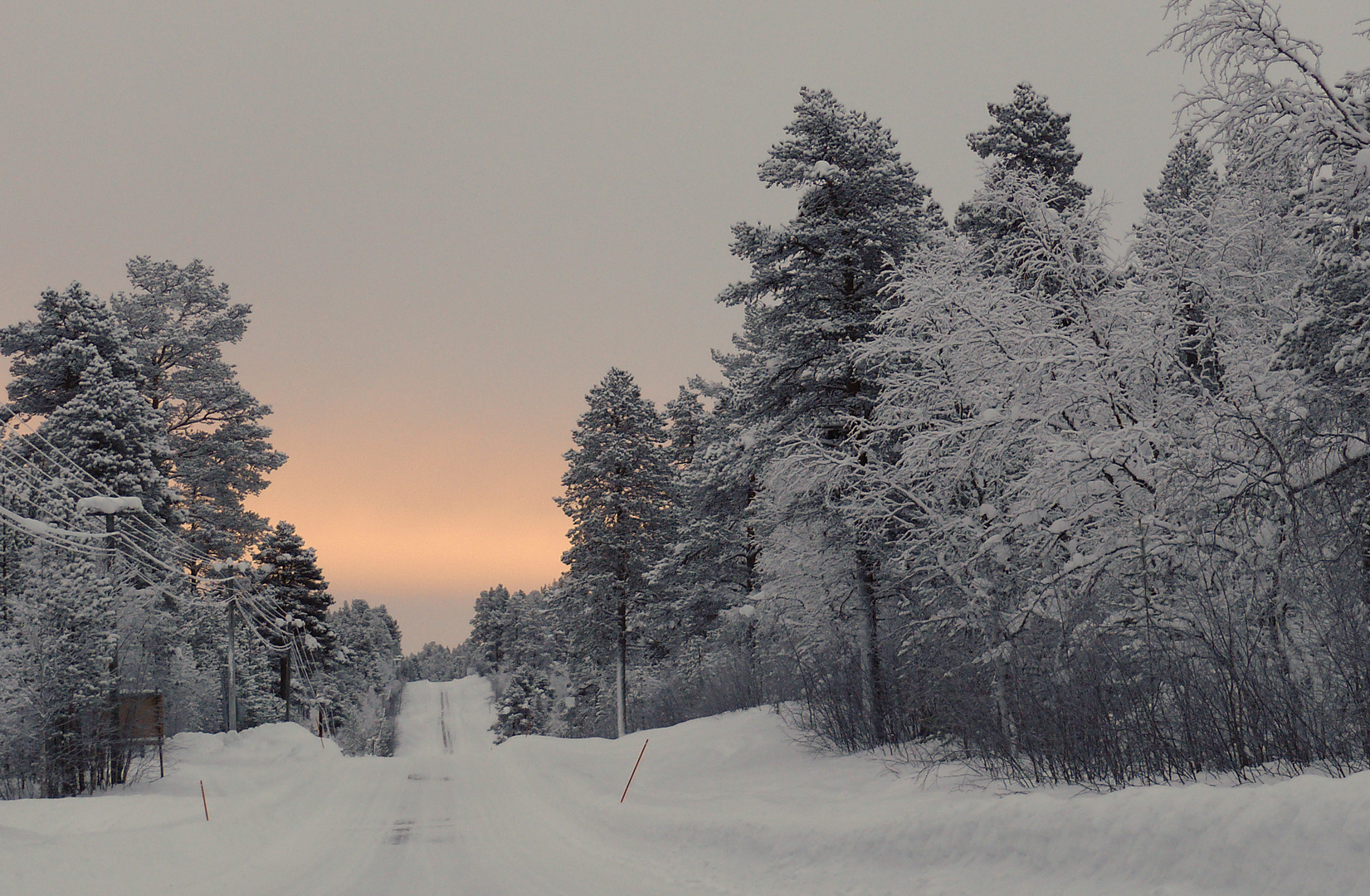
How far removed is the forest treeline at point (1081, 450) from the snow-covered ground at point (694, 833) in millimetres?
1586

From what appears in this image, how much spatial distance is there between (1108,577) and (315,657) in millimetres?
58558

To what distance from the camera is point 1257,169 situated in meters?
10.1

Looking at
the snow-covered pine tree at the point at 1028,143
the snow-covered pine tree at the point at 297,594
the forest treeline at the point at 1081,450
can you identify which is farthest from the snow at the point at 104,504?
the snow-covered pine tree at the point at 297,594

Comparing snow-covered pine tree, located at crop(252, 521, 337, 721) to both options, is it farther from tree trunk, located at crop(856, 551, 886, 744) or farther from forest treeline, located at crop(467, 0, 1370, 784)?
tree trunk, located at crop(856, 551, 886, 744)

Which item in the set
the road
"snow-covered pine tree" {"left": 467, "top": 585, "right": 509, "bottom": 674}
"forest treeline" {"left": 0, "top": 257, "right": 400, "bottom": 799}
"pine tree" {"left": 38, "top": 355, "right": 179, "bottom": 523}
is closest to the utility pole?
"forest treeline" {"left": 0, "top": 257, "right": 400, "bottom": 799}

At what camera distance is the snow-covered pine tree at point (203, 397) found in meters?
38.3

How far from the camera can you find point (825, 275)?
57.7 ft

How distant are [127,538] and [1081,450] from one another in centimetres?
2797

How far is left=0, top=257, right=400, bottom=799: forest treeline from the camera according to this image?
1842cm

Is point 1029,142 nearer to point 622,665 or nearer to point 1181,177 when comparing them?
point 1181,177

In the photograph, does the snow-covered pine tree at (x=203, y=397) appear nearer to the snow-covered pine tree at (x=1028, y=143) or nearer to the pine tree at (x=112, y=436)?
Result: the pine tree at (x=112, y=436)

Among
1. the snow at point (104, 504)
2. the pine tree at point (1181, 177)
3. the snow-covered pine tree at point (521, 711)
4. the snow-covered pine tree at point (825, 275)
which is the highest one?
the pine tree at point (1181, 177)

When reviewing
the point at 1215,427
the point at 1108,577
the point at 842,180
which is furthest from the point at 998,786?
the point at 842,180

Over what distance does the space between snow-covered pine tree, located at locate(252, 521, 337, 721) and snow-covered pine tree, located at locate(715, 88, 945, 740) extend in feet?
141
